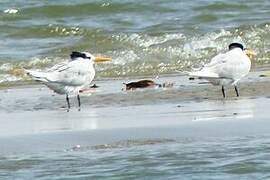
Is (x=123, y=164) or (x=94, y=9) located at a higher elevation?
A: (x=94, y=9)

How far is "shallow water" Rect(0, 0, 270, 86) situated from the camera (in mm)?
16391

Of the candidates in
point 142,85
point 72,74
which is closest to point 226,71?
point 142,85

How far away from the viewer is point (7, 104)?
37.7 ft

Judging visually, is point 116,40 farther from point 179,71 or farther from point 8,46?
point 179,71

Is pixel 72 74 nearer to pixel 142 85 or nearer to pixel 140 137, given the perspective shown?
pixel 142 85

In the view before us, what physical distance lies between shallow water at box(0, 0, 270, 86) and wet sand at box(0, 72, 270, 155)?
10.2ft

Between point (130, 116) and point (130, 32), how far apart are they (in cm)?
907

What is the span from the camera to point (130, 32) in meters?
18.6

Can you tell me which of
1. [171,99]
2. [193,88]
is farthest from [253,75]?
[171,99]

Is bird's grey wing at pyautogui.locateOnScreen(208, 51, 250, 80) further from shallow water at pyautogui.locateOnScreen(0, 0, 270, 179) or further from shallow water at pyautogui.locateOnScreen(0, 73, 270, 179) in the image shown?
shallow water at pyautogui.locateOnScreen(0, 73, 270, 179)

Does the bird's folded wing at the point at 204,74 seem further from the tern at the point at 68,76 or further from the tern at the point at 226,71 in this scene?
the tern at the point at 68,76

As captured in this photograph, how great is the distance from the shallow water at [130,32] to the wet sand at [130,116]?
10.2 feet

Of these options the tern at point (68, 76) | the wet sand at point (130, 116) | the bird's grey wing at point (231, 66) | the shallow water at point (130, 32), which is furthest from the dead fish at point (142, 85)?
the shallow water at point (130, 32)

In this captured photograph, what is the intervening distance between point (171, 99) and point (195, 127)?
Answer: 2.54 m
